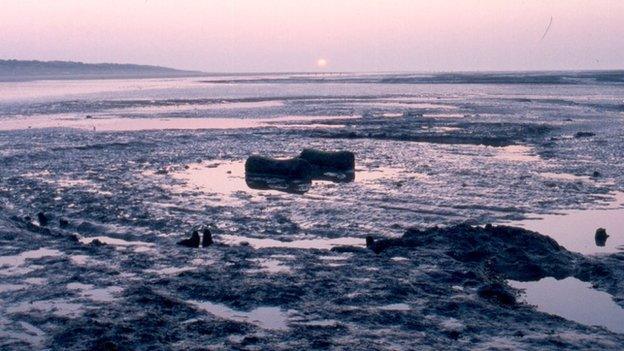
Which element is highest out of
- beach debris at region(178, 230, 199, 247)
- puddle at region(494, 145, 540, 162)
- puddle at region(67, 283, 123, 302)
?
beach debris at region(178, 230, 199, 247)

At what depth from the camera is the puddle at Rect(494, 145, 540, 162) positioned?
2120 centimetres

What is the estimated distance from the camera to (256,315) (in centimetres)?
802

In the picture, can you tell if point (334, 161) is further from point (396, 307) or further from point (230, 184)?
point (396, 307)

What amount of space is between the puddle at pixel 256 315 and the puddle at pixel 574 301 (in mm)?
2925

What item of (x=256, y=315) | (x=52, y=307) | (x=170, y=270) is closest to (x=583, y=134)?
(x=170, y=270)

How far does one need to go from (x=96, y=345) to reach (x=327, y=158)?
12622 millimetres

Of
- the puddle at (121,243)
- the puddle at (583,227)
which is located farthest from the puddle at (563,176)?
the puddle at (121,243)

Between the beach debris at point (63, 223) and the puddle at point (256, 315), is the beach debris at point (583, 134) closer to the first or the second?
the beach debris at point (63, 223)

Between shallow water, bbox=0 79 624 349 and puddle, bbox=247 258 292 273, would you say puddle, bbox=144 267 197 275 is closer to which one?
shallow water, bbox=0 79 624 349

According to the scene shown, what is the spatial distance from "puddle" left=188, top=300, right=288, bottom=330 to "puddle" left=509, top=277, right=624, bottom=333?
2.93 meters

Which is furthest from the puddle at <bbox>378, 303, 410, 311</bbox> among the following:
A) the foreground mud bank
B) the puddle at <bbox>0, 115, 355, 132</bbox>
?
the puddle at <bbox>0, 115, 355, 132</bbox>

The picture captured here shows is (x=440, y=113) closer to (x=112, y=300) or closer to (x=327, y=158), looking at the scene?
(x=327, y=158)

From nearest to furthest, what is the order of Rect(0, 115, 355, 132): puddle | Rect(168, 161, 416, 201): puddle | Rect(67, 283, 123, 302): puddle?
Rect(67, 283, 123, 302): puddle, Rect(168, 161, 416, 201): puddle, Rect(0, 115, 355, 132): puddle

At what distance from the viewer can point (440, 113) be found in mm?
42844
